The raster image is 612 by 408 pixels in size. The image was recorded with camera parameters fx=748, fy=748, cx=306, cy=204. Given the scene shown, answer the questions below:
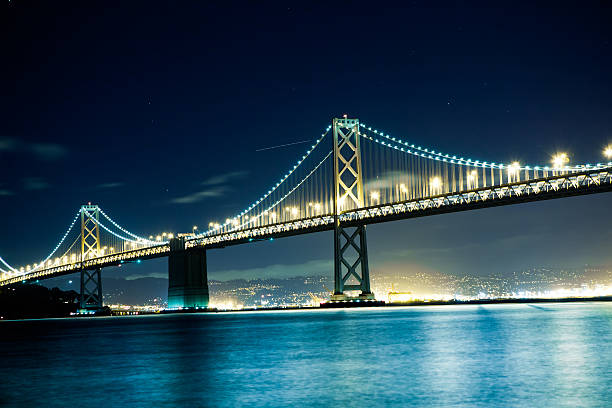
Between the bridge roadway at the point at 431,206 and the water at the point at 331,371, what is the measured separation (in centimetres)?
1940

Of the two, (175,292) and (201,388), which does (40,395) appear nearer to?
(201,388)

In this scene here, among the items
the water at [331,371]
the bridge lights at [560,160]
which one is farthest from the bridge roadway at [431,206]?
the water at [331,371]

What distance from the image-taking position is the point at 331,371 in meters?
16.8

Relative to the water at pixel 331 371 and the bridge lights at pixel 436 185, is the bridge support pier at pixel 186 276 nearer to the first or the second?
the bridge lights at pixel 436 185

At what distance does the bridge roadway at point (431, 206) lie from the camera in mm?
45719

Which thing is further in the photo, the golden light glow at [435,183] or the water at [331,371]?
the golden light glow at [435,183]

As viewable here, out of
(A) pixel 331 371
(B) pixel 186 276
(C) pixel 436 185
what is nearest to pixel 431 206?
(C) pixel 436 185

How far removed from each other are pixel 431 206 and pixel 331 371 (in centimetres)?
3743

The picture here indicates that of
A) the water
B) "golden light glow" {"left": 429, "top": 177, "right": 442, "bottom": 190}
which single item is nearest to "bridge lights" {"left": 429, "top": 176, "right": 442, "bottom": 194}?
"golden light glow" {"left": 429, "top": 177, "right": 442, "bottom": 190}

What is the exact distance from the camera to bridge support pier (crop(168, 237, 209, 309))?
72.8 meters

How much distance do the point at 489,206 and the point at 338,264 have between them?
1215cm

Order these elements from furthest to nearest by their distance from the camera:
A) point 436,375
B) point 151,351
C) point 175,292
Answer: point 175,292
point 151,351
point 436,375

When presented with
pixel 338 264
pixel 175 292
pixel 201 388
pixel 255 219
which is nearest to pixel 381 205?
pixel 338 264

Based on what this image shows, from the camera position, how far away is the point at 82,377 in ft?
56.3
